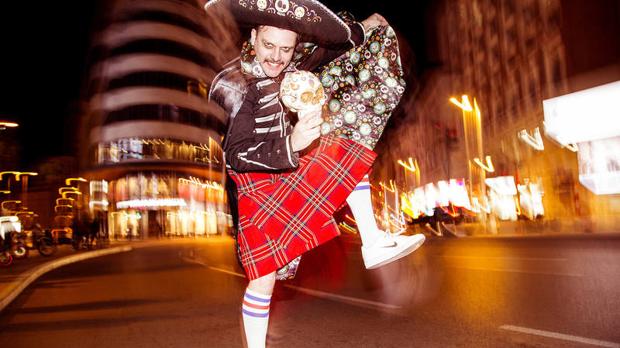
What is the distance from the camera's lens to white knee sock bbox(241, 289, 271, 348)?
255cm

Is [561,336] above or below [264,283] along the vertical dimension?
below

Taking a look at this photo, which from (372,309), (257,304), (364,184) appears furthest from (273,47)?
(372,309)

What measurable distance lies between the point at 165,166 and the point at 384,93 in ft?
185

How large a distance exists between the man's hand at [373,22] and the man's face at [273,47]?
38 cm

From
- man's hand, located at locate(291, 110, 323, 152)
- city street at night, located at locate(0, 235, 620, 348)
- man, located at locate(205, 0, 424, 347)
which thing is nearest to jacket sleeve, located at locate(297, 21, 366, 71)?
man, located at locate(205, 0, 424, 347)

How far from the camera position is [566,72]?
27.4m

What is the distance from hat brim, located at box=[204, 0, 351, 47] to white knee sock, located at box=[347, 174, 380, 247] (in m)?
0.80

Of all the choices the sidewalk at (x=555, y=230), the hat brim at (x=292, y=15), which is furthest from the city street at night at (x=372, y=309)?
the sidewalk at (x=555, y=230)

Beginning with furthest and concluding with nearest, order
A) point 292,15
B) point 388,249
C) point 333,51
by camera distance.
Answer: point 388,249 → point 333,51 → point 292,15

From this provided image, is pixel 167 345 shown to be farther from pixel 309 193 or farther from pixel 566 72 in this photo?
pixel 566 72

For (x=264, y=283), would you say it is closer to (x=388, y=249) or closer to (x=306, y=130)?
(x=388, y=249)

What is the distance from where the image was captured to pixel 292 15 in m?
2.09

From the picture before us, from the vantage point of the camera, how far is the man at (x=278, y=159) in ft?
7.30

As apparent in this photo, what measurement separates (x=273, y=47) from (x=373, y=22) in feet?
1.73
